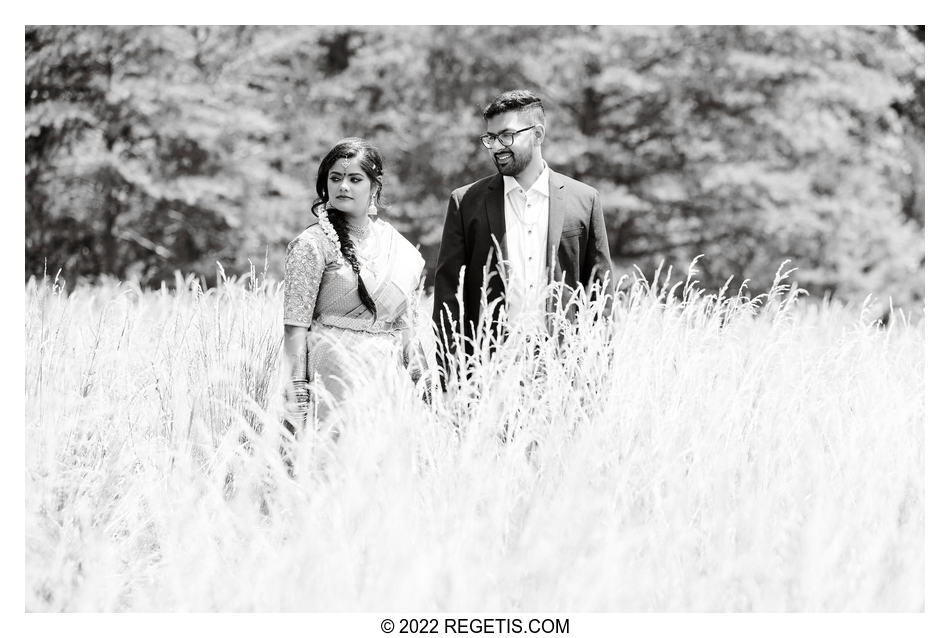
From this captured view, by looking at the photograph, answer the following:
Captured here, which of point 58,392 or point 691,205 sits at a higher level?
point 691,205

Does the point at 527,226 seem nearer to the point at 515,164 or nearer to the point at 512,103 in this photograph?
the point at 515,164

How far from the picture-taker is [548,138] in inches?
440

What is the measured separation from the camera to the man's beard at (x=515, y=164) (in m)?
3.32

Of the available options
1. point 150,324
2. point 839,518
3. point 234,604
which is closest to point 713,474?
point 839,518

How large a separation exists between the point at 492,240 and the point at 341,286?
61 centimetres

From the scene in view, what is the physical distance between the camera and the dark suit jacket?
3365 millimetres

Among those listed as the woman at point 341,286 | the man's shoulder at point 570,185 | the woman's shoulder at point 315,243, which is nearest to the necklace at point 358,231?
the woman at point 341,286

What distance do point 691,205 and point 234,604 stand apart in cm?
998

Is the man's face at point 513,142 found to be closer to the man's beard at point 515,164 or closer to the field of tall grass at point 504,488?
the man's beard at point 515,164

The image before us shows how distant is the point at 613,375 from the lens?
123 inches

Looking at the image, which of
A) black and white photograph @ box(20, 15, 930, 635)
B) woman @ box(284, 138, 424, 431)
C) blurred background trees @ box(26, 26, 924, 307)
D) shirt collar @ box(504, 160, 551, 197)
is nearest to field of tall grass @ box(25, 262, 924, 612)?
black and white photograph @ box(20, 15, 930, 635)

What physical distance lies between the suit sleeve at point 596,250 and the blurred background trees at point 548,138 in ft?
20.9

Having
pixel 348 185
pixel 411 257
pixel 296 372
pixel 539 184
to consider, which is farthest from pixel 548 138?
pixel 296 372

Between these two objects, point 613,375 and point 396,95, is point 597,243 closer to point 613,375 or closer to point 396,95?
point 613,375
